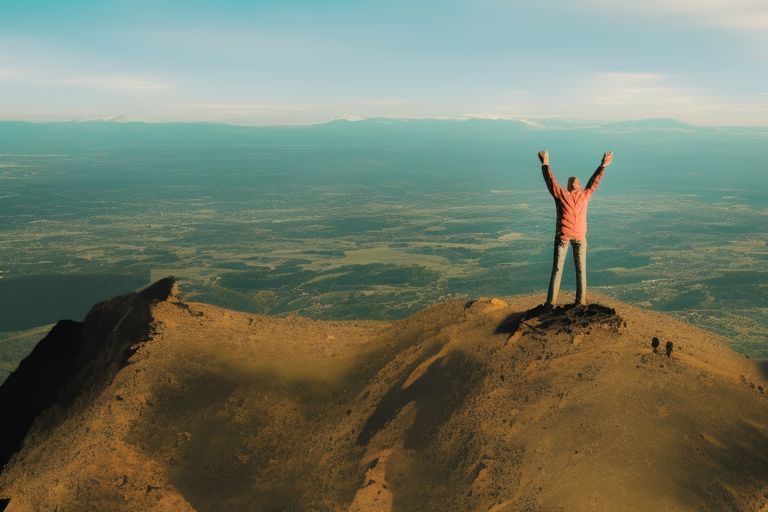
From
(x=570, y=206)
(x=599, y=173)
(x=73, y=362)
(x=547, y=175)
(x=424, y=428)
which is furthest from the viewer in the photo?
(x=73, y=362)

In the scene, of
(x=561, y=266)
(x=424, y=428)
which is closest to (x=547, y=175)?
(x=561, y=266)

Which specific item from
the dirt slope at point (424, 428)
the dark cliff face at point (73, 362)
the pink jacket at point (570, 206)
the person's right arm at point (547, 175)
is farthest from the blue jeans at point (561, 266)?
the dark cliff face at point (73, 362)

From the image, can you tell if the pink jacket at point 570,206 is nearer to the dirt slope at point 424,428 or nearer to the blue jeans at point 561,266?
the blue jeans at point 561,266

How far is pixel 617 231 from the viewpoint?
295 ft

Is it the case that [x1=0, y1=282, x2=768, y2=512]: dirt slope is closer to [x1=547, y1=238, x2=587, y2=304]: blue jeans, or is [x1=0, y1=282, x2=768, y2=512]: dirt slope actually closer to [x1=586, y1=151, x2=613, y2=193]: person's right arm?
[x1=547, y1=238, x2=587, y2=304]: blue jeans

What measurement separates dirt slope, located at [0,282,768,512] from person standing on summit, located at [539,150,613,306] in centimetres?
87

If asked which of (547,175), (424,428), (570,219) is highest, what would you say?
(547,175)

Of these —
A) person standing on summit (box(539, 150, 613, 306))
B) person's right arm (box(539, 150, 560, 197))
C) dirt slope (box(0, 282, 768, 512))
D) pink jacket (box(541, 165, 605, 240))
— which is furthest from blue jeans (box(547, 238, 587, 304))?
person's right arm (box(539, 150, 560, 197))

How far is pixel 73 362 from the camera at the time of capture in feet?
42.7

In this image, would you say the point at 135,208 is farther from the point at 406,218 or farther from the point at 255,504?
the point at 255,504

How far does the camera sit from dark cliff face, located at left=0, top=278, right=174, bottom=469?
11.1 metres

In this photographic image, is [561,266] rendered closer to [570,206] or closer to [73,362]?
[570,206]

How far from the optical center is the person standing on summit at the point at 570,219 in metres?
10.0

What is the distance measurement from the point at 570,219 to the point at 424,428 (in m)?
4.65
